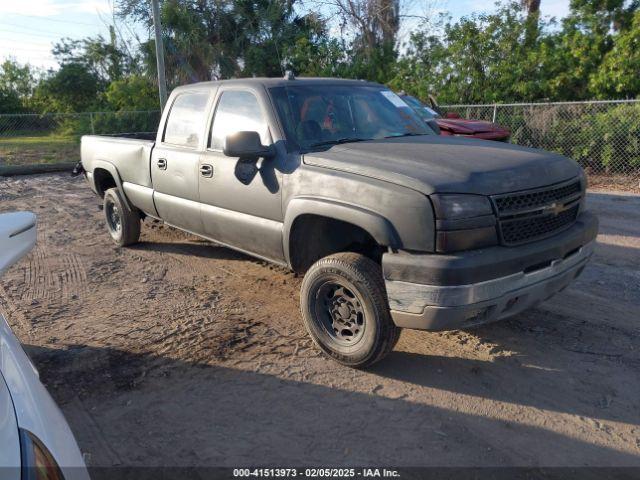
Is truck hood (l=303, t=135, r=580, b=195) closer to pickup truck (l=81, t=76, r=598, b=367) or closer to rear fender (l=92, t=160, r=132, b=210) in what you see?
pickup truck (l=81, t=76, r=598, b=367)

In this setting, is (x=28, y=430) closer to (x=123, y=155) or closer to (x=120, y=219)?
(x=123, y=155)

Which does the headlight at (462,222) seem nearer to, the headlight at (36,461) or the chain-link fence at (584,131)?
the headlight at (36,461)

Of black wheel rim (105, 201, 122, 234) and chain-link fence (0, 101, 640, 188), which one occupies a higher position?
chain-link fence (0, 101, 640, 188)

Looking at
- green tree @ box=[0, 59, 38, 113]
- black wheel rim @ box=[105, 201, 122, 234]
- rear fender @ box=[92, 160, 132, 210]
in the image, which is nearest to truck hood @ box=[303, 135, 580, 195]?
rear fender @ box=[92, 160, 132, 210]

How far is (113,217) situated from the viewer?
7152 millimetres

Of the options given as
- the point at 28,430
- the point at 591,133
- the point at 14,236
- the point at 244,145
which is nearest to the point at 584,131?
the point at 591,133

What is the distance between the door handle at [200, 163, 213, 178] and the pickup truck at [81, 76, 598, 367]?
0.01m

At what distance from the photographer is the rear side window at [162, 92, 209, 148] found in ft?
16.8

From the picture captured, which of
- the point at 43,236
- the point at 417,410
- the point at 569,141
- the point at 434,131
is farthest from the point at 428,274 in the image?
the point at 569,141

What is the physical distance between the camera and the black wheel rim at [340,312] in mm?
3709

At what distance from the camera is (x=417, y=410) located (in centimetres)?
333

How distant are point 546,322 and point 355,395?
1893 millimetres

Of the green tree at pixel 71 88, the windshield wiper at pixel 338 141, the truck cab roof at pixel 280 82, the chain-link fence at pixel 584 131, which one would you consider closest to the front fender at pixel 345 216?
the windshield wiper at pixel 338 141

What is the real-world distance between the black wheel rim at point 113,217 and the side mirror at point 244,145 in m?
3.42
